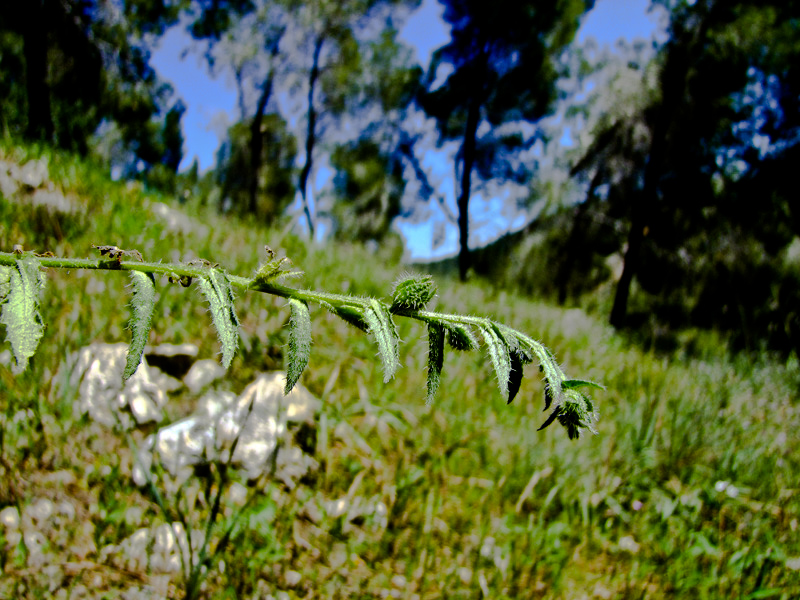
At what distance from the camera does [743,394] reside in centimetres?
425

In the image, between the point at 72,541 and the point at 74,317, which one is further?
the point at 74,317

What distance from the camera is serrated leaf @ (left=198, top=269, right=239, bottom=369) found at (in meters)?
0.38

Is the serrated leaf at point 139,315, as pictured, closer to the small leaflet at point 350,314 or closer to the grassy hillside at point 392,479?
the small leaflet at point 350,314

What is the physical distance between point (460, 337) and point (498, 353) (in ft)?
0.12

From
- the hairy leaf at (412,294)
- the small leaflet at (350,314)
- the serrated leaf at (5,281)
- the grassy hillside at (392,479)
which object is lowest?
the grassy hillside at (392,479)

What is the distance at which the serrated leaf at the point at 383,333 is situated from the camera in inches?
15.8

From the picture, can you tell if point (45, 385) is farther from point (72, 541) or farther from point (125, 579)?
point (125, 579)

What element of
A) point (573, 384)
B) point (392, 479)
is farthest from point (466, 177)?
point (573, 384)

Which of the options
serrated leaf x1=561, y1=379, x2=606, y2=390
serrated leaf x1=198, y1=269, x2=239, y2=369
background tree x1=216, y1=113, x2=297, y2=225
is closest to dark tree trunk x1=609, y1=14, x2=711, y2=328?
serrated leaf x1=561, y1=379, x2=606, y2=390

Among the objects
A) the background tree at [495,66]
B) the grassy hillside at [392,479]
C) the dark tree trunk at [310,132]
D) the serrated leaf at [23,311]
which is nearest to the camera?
the serrated leaf at [23,311]

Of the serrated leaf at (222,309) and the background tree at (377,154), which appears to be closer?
the serrated leaf at (222,309)

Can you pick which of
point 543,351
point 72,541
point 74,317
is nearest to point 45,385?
point 74,317

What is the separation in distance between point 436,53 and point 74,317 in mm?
17600

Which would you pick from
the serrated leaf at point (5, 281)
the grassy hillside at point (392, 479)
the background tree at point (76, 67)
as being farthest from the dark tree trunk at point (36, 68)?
the serrated leaf at point (5, 281)
